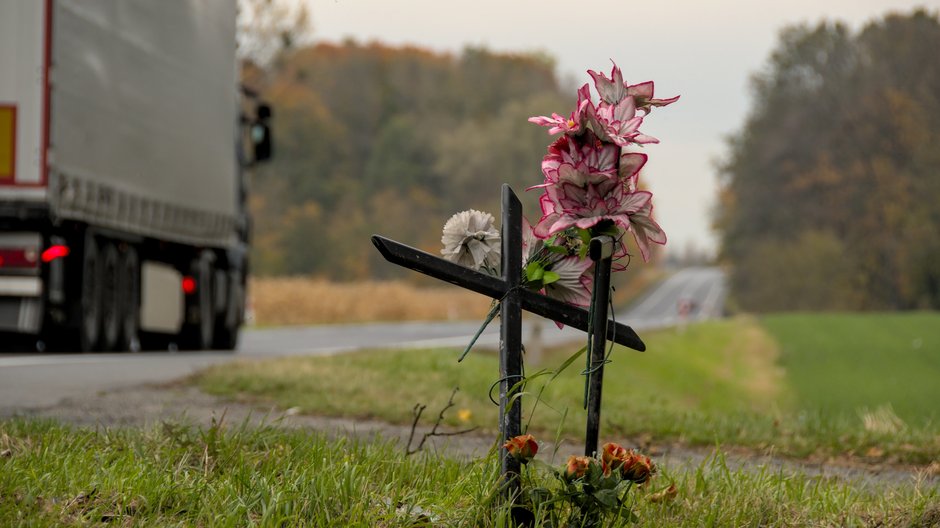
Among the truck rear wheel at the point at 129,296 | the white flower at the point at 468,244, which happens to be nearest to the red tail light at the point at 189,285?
the truck rear wheel at the point at 129,296

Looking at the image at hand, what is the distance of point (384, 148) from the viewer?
299 feet

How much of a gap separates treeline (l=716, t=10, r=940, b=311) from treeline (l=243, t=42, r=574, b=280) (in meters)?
12.7

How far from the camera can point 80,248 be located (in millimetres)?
15211

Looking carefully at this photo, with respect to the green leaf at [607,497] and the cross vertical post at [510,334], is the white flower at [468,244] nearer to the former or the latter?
the cross vertical post at [510,334]

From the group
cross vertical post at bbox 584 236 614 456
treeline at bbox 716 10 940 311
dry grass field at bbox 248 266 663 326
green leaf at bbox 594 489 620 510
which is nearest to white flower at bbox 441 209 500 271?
cross vertical post at bbox 584 236 614 456

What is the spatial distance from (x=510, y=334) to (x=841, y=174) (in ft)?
230

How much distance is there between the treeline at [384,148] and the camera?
81.2 meters

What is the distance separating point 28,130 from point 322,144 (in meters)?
74.1

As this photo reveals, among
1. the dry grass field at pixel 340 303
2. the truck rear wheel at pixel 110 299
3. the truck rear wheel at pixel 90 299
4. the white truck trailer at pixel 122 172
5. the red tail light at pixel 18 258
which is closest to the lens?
the white truck trailer at pixel 122 172

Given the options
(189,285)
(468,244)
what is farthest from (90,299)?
(468,244)

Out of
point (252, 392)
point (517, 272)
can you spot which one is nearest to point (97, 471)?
point (517, 272)

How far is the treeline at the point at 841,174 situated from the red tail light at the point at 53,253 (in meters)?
55.1

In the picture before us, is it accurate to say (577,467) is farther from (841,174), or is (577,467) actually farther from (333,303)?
(841,174)

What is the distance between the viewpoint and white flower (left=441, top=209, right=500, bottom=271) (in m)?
4.39
